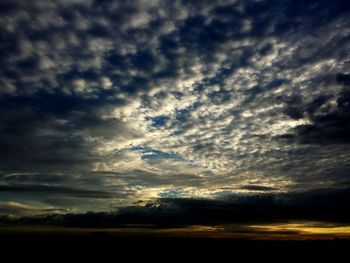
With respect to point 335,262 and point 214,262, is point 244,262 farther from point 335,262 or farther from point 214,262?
point 335,262

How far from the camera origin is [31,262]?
16800 cm

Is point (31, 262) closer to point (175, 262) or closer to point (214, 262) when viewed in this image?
point (175, 262)

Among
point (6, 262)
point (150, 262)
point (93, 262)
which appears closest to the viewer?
point (6, 262)

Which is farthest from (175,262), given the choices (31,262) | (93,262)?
(31,262)

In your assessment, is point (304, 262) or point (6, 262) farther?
point (304, 262)

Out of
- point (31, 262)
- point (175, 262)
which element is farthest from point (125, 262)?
point (31, 262)

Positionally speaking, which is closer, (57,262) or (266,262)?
(57,262)

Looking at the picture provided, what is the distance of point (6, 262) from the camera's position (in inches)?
6344

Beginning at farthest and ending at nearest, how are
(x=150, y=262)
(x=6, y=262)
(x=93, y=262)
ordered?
(x=150, y=262) → (x=93, y=262) → (x=6, y=262)

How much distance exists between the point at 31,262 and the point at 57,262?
1348cm

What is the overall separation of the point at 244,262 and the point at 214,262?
1683cm

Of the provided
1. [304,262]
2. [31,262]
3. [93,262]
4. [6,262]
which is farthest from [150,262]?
[304,262]

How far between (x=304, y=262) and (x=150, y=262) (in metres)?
85.2

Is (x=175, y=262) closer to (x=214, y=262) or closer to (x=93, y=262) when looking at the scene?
(x=214, y=262)
